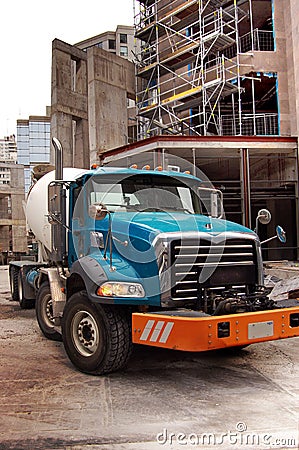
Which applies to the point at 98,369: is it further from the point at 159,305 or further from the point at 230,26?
the point at 230,26

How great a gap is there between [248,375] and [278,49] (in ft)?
60.4

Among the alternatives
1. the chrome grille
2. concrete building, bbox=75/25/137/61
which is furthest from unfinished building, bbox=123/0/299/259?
concrete building, bbox=75/25/137/61

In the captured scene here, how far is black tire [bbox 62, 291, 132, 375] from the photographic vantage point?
18.2ft

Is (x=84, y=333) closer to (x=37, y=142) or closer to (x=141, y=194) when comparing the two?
(x=141, y=194)

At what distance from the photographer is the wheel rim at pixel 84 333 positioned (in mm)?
5805

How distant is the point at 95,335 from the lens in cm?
577

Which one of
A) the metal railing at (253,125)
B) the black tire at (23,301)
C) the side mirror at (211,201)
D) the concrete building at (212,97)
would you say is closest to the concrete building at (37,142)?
the concrete building at (212,97)

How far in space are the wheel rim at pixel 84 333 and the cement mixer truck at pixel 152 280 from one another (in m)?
0.01

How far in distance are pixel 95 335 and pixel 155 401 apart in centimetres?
119

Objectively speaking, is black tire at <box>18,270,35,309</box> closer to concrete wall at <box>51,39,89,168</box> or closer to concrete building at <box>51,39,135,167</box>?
concrete building at <box>51,39,135,167</box>

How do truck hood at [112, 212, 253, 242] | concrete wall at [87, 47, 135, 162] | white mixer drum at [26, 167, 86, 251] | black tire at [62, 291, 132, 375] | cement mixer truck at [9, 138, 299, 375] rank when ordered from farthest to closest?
concrete wall at [87, 47, 135, 162], white mixer drum at [26, 167, 86, 251], truck hood at [112, 212, 253, 242], black tire at [62, 291, 132, 375], cement mixer truck at [9, 138, 299, 375]

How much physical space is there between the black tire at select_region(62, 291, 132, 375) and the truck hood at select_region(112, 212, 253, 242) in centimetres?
95

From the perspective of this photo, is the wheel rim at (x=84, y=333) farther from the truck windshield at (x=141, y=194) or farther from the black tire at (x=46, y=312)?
the black tire at (x=46, y=312)

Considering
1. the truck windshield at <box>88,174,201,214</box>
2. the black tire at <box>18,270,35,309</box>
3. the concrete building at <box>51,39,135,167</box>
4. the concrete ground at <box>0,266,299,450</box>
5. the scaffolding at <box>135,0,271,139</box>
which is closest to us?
the concrete ground at <box>0,266,299,450</box>
